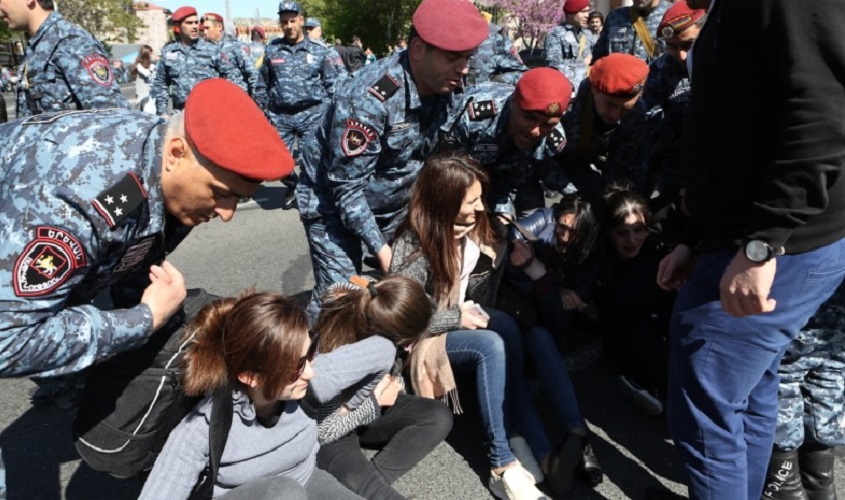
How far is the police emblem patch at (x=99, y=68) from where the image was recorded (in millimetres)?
3451

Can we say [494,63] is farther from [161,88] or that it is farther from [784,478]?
[784,478]

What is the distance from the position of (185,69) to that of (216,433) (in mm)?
5227

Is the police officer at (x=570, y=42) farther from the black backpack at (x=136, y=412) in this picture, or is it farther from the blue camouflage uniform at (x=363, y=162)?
the black backpack at (x=136, y=412)

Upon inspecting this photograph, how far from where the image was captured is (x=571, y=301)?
9.63 ft

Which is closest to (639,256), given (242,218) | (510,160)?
(510,160)

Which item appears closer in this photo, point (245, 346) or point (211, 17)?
point (245, 346)

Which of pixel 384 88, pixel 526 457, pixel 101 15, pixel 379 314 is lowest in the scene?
pixel 101 15

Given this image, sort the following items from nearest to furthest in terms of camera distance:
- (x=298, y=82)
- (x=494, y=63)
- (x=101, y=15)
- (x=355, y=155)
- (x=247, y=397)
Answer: (x=247, y=397) < (x=355, y=155) < (x=494, y=63) < (x=298, y=82) < (x=101, y=15)

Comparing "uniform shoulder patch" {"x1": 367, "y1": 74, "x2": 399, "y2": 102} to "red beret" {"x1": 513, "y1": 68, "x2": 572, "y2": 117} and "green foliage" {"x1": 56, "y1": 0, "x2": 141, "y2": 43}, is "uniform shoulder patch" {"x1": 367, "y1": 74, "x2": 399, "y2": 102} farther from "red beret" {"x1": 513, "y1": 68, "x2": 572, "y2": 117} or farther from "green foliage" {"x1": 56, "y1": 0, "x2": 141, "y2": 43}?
"green foliage" {"x1": 56, "y1": 0, "x2": 141, "y2": 43}

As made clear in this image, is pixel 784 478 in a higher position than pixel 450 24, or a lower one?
lower

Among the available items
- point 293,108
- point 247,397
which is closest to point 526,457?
point 247,397

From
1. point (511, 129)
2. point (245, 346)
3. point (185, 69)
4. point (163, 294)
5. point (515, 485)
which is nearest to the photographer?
point (163, 294)

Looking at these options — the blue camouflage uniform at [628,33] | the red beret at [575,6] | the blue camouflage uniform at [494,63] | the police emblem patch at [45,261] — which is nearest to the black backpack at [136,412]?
the police emblem patch at [45,261]

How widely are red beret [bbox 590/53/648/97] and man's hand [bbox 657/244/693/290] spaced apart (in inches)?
45.2
